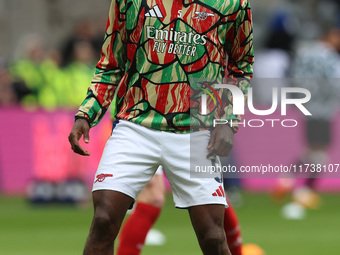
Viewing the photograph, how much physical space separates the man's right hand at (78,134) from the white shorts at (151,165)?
0.15m

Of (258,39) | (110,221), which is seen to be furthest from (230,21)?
(258,39)

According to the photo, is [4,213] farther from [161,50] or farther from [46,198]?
[161,50]

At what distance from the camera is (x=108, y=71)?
18.7 feet

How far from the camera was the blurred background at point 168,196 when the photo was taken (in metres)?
10.3

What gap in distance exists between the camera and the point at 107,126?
13547 millimetres

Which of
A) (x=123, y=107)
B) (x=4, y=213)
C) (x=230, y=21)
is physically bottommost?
(x=4, y=213)

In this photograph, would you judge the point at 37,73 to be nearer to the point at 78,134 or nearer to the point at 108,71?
the point at 108,71

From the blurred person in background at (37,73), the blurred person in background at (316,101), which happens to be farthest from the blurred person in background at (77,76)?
the blurred person in background at (316,101)

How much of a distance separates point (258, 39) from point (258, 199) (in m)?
7.53

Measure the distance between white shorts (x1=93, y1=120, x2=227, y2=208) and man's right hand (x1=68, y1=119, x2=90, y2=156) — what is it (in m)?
0.15

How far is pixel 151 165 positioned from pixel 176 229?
5.11 m

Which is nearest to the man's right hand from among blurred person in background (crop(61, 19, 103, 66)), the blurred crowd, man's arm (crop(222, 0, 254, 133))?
man's arm (crop(222, 0, 254, 133))

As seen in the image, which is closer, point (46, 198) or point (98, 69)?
point (98, 69)

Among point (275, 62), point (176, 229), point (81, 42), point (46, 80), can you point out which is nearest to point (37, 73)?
point (46, 80)
